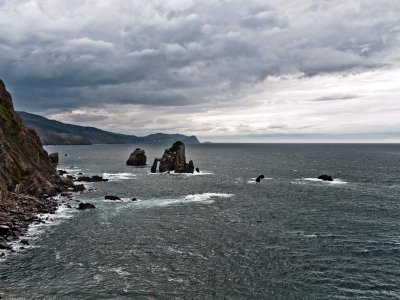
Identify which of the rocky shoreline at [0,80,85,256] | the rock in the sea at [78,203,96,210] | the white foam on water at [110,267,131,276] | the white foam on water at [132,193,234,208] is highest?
the rocky shoreline at [0,80,85,256]

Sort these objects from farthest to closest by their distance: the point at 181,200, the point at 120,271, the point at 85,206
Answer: the point at 181,200 < the point at 85,206 < the point at 120,271

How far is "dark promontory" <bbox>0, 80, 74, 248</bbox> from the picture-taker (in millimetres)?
66812

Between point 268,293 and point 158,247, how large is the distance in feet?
69.2

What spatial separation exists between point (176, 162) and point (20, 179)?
275ft

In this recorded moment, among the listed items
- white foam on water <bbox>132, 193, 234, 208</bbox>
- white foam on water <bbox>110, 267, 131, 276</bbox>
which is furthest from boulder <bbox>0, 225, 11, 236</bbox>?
white foam on water <bbox>132, 193, 234, 208</bbox>

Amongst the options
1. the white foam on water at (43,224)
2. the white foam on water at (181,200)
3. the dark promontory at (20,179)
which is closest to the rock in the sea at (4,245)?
the white foam on water at (43,224)

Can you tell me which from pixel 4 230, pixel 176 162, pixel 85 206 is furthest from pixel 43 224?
pixel 176 162

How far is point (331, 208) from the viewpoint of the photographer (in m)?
83.1

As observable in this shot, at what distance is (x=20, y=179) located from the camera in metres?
87.4

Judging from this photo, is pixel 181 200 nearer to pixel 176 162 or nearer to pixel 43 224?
pixel 43 224

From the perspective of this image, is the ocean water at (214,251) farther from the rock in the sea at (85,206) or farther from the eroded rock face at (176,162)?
the eroded rock face at (176,162)

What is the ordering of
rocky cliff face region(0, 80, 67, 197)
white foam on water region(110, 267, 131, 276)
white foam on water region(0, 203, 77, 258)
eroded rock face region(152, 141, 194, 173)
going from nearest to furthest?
white foam on water region(110, 267, 131, 276)
white foam on water region(0, 203, 77, 258)
rocky cliff face region(0, 80, 67, 197)
eroded rock face region(152, 141, 194, 173)

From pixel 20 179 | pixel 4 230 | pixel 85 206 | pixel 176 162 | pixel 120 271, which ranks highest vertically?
pixel 20 179

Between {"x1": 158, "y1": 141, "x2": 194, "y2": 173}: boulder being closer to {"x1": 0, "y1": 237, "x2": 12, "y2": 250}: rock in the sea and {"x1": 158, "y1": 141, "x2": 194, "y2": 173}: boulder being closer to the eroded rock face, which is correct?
the eroded rock face
